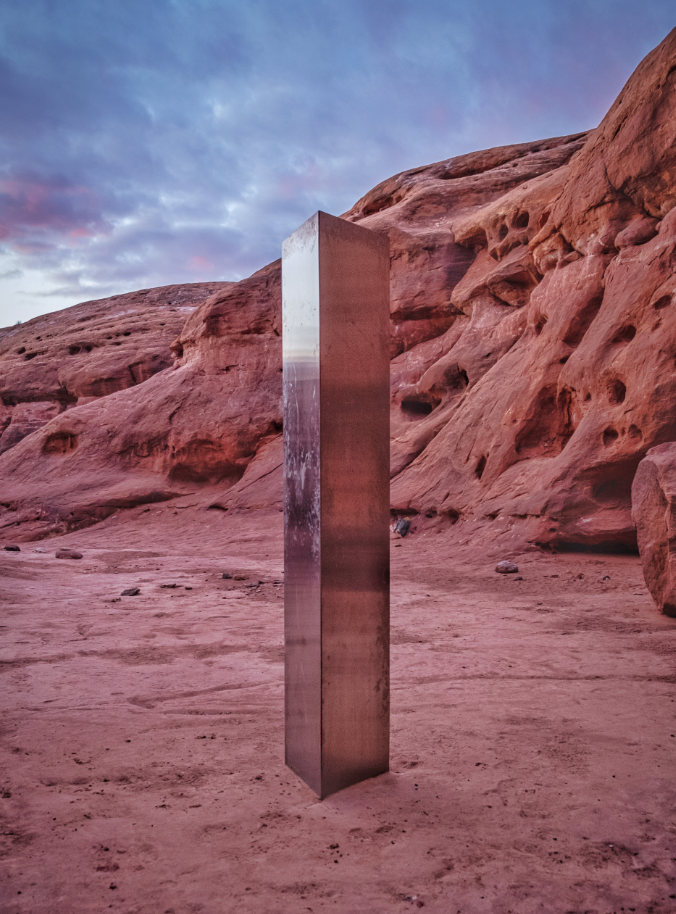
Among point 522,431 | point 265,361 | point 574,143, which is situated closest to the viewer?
point 522,431

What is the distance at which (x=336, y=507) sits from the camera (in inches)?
93.1

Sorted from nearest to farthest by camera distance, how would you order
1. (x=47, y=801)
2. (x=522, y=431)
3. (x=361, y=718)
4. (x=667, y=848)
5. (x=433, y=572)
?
(x=667, y=848)
(x=47, y=801)
(x=361, y=718)
(x=433, y=572)
(x=522, y=431)

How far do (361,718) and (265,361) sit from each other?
17.5m

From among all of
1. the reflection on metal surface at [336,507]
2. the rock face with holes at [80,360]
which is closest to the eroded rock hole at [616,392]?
the reflection on metal surface at [336,507]

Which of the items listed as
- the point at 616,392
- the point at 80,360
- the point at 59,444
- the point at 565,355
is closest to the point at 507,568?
the point at 616,392

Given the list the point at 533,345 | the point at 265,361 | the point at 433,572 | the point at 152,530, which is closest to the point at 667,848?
the point at 433,572

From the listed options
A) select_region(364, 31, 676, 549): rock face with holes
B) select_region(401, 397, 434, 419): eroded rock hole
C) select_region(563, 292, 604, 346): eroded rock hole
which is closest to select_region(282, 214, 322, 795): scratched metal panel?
select_region(364, 31, 676, 549): rock face with holes

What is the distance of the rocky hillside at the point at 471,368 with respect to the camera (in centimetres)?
888

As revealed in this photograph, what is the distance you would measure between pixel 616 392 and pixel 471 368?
5049mm

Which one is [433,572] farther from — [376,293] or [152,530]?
[152,530]

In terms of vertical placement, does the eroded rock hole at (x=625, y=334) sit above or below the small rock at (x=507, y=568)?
above

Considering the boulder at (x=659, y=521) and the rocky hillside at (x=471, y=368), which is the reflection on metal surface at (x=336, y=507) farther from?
the rocky hillside at (x=471, y=368)

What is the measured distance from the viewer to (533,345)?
11547 mm

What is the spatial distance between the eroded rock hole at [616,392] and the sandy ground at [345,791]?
4549 mm
